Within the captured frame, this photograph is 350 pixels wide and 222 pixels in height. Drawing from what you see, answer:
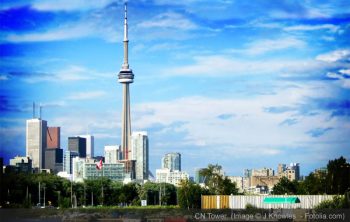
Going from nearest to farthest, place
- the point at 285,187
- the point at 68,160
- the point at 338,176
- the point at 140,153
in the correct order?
the point at 338,176
the point at 285,187
the point at 68,160
the point at 140,153

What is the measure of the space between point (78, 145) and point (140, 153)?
11.5 metres

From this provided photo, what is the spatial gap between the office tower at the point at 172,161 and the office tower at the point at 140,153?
11.0ft

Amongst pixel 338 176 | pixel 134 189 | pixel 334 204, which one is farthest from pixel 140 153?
pixel 334 204

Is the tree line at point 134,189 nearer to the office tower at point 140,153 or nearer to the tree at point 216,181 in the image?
the tree at point 216,181

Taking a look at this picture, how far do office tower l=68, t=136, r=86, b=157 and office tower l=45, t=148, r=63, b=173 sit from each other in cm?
204

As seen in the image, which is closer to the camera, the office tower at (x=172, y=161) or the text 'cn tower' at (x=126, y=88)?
the office tower at (x=172, y=161)

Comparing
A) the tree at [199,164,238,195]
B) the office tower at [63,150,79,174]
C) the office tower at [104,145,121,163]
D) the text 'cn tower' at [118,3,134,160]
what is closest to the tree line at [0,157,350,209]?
the tree at [199,164,238,195]

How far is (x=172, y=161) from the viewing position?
78625 mm

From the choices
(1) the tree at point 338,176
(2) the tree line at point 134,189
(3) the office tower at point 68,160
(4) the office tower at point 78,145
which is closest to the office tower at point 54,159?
(3) the office tower at point 68,160

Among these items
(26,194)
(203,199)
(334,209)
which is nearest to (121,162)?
(26,194)

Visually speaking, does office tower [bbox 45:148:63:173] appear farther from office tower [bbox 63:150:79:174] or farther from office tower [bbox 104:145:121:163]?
office tower [bbox 104:145:121:163]

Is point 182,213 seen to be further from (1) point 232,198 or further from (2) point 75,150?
(2) point 75,150

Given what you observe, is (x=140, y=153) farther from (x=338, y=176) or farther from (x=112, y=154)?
(x=338, y=176)

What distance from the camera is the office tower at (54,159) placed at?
74169 mm
